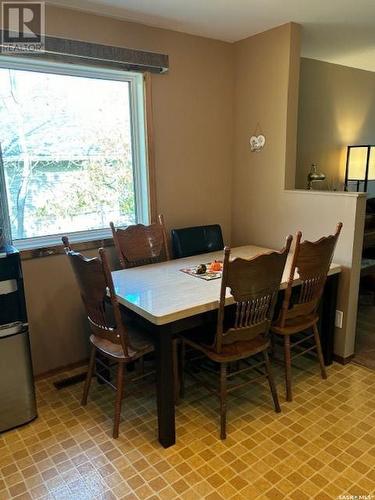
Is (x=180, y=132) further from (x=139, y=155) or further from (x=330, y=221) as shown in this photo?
(x=330, y=221)

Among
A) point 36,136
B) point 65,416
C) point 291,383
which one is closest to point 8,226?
point 36,136

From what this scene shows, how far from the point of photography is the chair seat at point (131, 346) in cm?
207

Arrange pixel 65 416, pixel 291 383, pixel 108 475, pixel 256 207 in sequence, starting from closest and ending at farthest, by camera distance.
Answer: pixel 108 475 → pixel 65 416 → pixel 291 383 → pixel 256 207

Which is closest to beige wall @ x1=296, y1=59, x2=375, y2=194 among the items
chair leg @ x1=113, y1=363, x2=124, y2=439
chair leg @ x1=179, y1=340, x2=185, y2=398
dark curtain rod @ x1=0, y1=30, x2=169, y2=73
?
dark curtain rod @ x1=0, y1=30, x2=169, y2=73

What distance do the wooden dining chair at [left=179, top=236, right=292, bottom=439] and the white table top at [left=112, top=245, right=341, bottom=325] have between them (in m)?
0.11

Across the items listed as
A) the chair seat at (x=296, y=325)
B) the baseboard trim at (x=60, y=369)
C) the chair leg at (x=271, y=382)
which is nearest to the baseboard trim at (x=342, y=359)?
the chair seat at (x=296, y=325)

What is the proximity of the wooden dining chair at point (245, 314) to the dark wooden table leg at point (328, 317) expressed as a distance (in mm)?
727

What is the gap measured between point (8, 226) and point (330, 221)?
215 cm

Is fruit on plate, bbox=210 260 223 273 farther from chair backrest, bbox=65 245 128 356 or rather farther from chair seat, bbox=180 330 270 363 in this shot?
chair backrest, bbox=65 245 128 356

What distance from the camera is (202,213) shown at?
3.39m

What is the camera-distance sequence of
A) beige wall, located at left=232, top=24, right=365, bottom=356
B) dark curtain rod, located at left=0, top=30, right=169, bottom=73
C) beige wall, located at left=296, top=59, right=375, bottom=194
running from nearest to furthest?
dark curtain rod, located at left=0, top=30, right=169, bottom=73, beige wall, located at left=232, top=24, right=365, bottom=356, beige wall, located at left=296, top=59, right=375, bottom=194

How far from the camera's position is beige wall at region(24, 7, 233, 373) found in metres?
2.62

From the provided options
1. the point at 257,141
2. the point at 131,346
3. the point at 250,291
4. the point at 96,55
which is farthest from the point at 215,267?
the point at 96,55

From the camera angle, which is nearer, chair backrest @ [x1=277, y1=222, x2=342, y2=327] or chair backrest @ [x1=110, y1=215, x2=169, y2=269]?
chair backrest @ [x1=277, y1=222, x2=342, y2=327]
